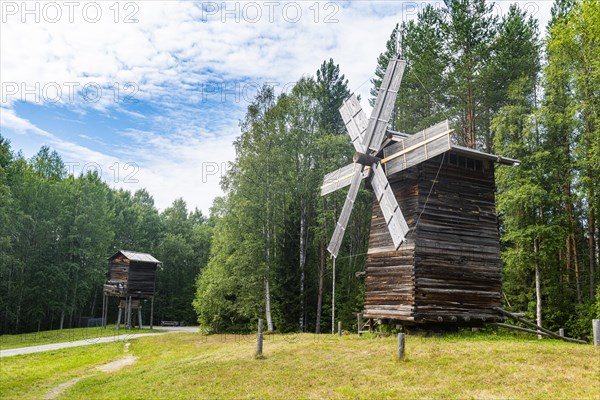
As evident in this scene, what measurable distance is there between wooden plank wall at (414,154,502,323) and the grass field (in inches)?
50.9

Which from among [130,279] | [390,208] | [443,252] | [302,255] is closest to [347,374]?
[390,208]

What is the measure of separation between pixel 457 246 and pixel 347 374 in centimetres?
835

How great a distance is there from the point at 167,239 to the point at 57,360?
135ft

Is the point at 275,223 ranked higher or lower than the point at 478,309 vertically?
higher

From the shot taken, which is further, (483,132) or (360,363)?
(483,132)

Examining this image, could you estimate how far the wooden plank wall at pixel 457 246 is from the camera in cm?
1953

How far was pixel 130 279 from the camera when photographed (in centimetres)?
4284

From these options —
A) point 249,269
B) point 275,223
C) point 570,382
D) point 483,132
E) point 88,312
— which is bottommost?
point 88,312

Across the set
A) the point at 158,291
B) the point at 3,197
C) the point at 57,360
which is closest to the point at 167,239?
the point at 158,291

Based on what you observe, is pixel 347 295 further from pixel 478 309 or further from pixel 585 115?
pixel 585 115

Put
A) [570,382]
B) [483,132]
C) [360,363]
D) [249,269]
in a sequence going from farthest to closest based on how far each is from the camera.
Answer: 1. [483,132]
2. [249,269]
3. [360,363]
4. [570,382]

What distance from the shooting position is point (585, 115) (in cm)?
2695

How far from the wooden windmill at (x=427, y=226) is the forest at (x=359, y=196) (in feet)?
20.1

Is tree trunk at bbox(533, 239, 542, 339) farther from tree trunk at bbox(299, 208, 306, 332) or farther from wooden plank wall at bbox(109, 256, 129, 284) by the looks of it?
wooden plank wall at bbox(109, 256, 129, 284)
